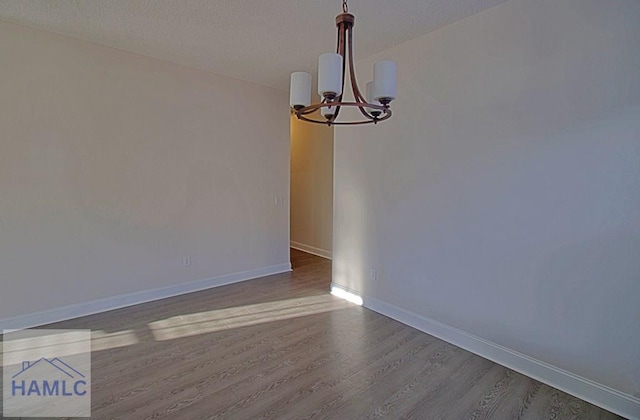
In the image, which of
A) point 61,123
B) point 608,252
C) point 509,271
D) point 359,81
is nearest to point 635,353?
point 608,252

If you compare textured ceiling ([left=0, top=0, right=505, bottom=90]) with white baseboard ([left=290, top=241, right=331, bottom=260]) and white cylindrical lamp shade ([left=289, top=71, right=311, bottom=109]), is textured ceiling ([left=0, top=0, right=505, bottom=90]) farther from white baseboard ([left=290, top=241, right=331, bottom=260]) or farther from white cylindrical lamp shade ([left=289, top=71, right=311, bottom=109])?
white baseboard ([left=290, top=241, right=331, bottom=260])

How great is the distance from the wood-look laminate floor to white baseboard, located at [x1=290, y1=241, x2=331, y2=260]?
7.98 feet

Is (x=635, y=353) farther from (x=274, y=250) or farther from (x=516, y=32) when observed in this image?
(x=274, y=250)

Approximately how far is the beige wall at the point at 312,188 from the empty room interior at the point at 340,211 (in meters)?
1.70

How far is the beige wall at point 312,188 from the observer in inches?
227

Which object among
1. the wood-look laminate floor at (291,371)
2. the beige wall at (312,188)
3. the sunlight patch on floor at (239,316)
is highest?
the beige wall at (312,188)

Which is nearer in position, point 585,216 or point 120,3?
point 585,216

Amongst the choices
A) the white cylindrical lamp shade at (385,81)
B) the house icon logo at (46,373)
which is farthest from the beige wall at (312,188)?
the white cylindrical lamp shade at (385,81)

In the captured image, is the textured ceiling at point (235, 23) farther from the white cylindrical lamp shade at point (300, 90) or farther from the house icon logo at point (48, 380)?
the house icon logo at point (48, 380)

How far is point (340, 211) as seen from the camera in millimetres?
3846

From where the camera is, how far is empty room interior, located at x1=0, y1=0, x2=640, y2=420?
1975 mm

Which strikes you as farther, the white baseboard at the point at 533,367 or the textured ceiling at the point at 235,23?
the textured ceiling at the point at 235,23

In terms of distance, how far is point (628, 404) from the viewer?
191 centimetres

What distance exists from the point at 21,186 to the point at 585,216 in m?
4.44
